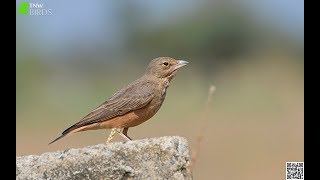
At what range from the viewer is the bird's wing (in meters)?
8.59

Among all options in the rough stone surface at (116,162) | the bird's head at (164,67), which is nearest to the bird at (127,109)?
the bird's head at (164,67)

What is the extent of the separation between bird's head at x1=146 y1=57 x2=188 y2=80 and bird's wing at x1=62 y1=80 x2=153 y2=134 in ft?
1.06

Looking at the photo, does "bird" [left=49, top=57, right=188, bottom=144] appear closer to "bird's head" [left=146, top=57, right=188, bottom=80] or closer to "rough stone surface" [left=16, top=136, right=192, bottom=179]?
"bird's head" [left=146, top=57, right=188, bottom=80]

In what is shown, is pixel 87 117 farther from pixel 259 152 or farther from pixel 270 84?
pixel 270 84

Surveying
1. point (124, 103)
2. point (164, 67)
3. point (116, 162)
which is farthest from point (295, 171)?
point (164, 67)

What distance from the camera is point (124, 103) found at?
349 inches

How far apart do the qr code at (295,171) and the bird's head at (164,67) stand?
2.04 meters

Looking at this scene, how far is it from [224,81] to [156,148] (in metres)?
14.6

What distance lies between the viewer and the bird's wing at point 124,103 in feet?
28.2

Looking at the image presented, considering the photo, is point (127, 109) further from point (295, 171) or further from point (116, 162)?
point (116, 162)

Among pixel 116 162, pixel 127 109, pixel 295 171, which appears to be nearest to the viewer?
pixel 116 162

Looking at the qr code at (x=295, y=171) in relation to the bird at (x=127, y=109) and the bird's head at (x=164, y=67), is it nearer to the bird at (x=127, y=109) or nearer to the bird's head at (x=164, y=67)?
the bird at (x=127, y=109)

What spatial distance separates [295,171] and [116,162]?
72.0 inches

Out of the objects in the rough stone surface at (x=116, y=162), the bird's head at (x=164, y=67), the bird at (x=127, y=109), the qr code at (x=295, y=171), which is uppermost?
the bird's head at (x=164, y=67)
